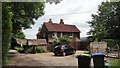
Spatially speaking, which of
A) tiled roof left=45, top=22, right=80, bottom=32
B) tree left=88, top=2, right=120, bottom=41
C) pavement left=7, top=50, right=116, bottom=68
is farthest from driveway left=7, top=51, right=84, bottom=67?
→ tiled roof left=45, top=22, right=80, bottom=32

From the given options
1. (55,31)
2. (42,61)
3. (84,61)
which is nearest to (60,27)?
(55,31)

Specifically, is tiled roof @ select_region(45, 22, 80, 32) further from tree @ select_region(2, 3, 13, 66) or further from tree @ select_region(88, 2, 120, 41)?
tree @ select_region(2, 3, 13, 66)

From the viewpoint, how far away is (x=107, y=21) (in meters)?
44.0

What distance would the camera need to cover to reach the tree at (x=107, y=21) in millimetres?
41531

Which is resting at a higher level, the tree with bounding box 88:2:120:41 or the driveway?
the tree with bounding box 88:2:120:41

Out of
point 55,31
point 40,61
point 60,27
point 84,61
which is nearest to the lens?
point 84,61

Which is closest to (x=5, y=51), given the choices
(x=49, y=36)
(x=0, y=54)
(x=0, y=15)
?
(x=0, y=54)

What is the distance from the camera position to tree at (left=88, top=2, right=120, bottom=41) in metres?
41.5

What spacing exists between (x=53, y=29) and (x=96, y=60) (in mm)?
49529

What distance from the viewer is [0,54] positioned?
555 inches

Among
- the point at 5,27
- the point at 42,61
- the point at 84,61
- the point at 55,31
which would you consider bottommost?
the point at 42,61

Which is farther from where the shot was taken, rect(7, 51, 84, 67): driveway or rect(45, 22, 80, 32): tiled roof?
rect(45, 22, 80, 32): tiled roof

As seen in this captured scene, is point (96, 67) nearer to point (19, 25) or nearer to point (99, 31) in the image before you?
point (19, 25)

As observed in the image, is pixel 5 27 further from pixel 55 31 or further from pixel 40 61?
pixel 55 31
